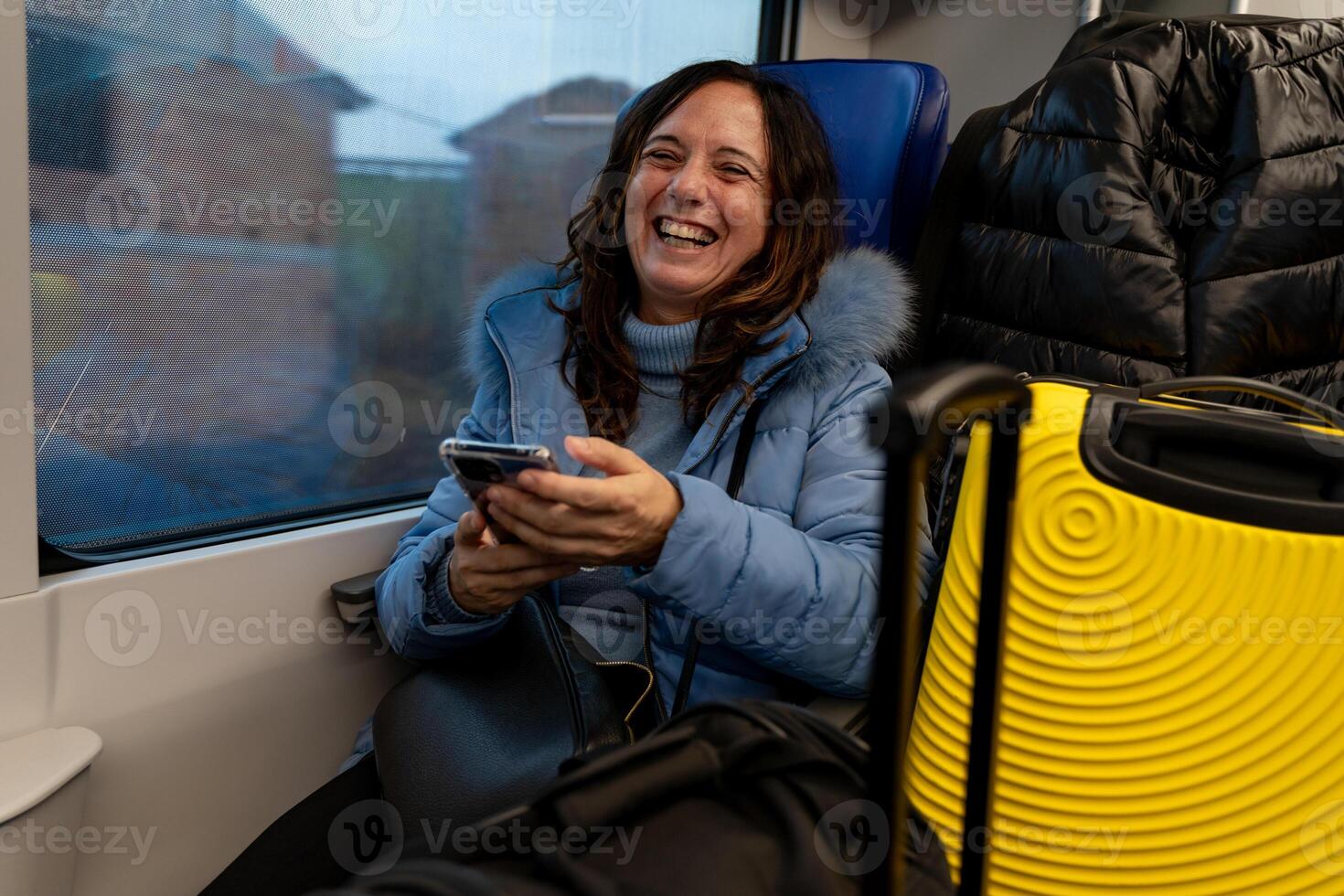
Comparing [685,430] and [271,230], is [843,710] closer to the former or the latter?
[685,430]

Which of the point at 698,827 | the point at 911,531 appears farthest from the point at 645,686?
the point at 911,531

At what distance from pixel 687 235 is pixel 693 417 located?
259 mm

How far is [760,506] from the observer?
1.19 m

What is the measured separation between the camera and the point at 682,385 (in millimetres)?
1315

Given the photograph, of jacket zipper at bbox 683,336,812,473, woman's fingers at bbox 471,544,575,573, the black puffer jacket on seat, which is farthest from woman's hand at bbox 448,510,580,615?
the black puffer jacket on seat

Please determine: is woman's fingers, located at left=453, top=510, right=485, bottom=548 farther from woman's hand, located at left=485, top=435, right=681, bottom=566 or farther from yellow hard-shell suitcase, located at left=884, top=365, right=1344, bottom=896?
yellow hard-shell suitcase, located at left=884, top=365, right=1344, bottom=896

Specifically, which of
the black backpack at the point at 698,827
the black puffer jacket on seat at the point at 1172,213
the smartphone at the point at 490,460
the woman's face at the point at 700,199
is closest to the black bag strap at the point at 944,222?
the black puffer jacket on seat at the point at 1172,213

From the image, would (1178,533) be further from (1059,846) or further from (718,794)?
(718,794)

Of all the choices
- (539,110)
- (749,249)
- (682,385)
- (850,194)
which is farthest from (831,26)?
(682,385)

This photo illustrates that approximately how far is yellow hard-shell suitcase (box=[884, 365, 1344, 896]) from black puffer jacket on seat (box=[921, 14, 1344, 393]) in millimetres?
426

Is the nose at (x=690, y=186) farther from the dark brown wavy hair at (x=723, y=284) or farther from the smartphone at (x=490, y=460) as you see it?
the smartphone at (x=490, y=460)

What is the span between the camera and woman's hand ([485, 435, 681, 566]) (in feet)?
2.92

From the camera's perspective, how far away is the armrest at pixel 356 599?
54.9 inches

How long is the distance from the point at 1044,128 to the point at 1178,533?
793 millimetres
